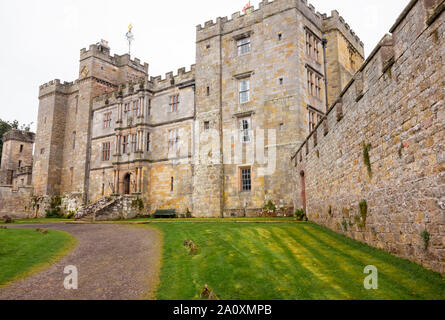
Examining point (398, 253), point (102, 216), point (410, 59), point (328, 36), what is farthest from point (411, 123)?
point (102, 216)

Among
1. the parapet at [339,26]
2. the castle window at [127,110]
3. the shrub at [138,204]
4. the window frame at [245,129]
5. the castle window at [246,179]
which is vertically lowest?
the shrub at [138,204]

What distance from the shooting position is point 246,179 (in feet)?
77.2

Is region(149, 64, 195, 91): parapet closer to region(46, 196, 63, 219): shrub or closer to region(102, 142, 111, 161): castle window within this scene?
region(102, 142, 111, 161): castle window

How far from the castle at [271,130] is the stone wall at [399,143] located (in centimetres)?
3

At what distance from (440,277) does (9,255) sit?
10829 mm

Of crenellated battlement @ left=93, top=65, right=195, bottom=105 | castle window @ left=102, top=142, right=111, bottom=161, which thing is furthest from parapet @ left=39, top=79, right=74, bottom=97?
castle window @ left=102, top=142, right=111, bottom=161

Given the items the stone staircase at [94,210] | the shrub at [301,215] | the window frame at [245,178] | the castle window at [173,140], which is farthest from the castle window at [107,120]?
the shrub at [301,215]

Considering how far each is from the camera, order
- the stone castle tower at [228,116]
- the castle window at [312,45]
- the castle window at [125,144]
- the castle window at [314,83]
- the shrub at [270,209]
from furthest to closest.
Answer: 1. the castle window at [125,144]
2. the castle window at [312,45]
3. the castle window at [314,83]
4. the stone castle tower at [228,116]
5. the shrub at [270,209]

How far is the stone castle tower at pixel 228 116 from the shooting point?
2252cm

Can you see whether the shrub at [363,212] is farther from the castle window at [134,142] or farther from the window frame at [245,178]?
the castle window at [134,142]

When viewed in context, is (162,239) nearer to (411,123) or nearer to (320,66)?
(411,123)

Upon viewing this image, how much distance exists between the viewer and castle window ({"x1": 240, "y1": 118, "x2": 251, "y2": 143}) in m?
23.8

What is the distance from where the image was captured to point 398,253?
6988 mm

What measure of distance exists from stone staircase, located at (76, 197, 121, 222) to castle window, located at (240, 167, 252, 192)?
1103 cm
